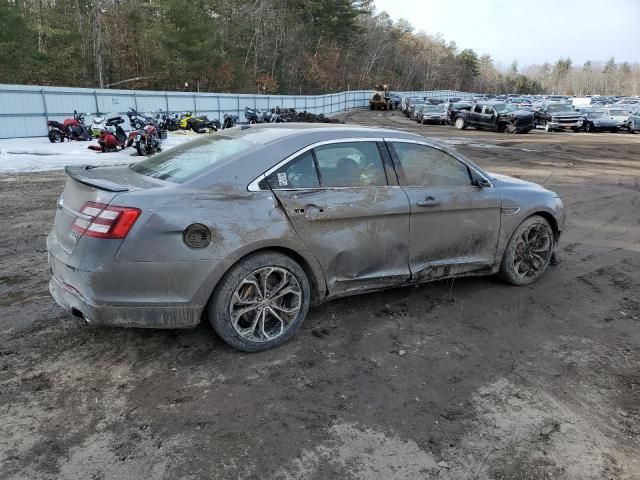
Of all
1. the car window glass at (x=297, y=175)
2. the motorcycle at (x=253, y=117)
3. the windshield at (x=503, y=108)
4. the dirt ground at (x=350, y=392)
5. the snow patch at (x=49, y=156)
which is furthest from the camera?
the windshield at (x=503, y=108)

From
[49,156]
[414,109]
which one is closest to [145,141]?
[49,156]

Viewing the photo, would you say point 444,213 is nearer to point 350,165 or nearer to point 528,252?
point 350,165

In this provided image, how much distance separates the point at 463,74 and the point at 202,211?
433ft

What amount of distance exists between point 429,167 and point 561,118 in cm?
2910

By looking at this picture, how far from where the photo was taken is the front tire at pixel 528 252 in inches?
193

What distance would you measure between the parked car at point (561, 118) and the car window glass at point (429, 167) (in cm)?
2879

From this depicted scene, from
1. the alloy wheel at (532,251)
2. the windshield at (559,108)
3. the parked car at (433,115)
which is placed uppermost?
the windshield at (559,108)

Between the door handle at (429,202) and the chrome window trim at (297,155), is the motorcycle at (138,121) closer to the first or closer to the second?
the chrome window trim at (297,155)

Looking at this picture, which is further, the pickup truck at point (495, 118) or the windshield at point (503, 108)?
the windshield at point (503, 108)

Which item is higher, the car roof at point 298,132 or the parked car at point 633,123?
the car roof at point 298,132

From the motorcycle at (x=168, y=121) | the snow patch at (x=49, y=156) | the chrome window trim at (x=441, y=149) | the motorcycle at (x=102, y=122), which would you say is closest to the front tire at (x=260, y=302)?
the chrome window trim at (x=441, y=149)

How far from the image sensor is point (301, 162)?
373 centimetres

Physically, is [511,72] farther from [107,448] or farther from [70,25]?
[107,448]

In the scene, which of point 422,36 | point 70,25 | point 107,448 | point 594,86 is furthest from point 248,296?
point 594,86
